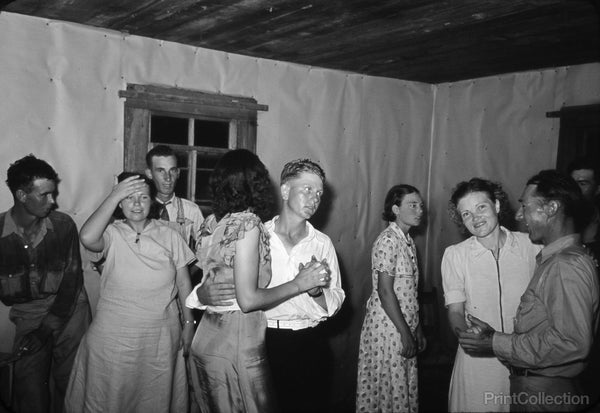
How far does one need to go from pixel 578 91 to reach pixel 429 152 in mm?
1893

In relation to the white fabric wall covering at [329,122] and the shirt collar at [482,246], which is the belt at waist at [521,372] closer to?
the shirt collar at [482,246]

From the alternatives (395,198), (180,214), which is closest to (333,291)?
(395,198)

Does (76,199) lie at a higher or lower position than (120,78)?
lower

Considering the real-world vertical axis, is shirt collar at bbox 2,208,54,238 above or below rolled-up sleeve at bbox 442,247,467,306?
above

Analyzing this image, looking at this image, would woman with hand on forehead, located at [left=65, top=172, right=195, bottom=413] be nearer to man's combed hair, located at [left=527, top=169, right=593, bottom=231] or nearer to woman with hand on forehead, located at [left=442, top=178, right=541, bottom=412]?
woman with hand on forehead, located at [left=442, top=178, right=541, bottom=412]

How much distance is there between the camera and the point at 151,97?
4.24 m

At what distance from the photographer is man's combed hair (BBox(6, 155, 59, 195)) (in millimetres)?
3486

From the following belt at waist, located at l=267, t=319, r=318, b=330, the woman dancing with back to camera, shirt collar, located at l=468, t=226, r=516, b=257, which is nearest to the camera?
the woman dancing with back to camera

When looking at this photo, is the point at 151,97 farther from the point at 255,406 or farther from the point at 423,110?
the point at 423,110

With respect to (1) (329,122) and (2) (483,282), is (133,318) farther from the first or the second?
(1) (329,122)

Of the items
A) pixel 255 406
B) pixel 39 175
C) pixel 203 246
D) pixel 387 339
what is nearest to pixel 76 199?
pixel 39 175

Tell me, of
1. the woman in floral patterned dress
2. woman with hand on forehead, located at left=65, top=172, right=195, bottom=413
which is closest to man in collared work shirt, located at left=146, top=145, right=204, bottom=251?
woman with hand on forehead, located at left=65, top=172, right=195, bottom=413

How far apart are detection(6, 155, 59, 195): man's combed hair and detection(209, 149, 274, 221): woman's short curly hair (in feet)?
5.50

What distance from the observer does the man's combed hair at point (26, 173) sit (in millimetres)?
3486
